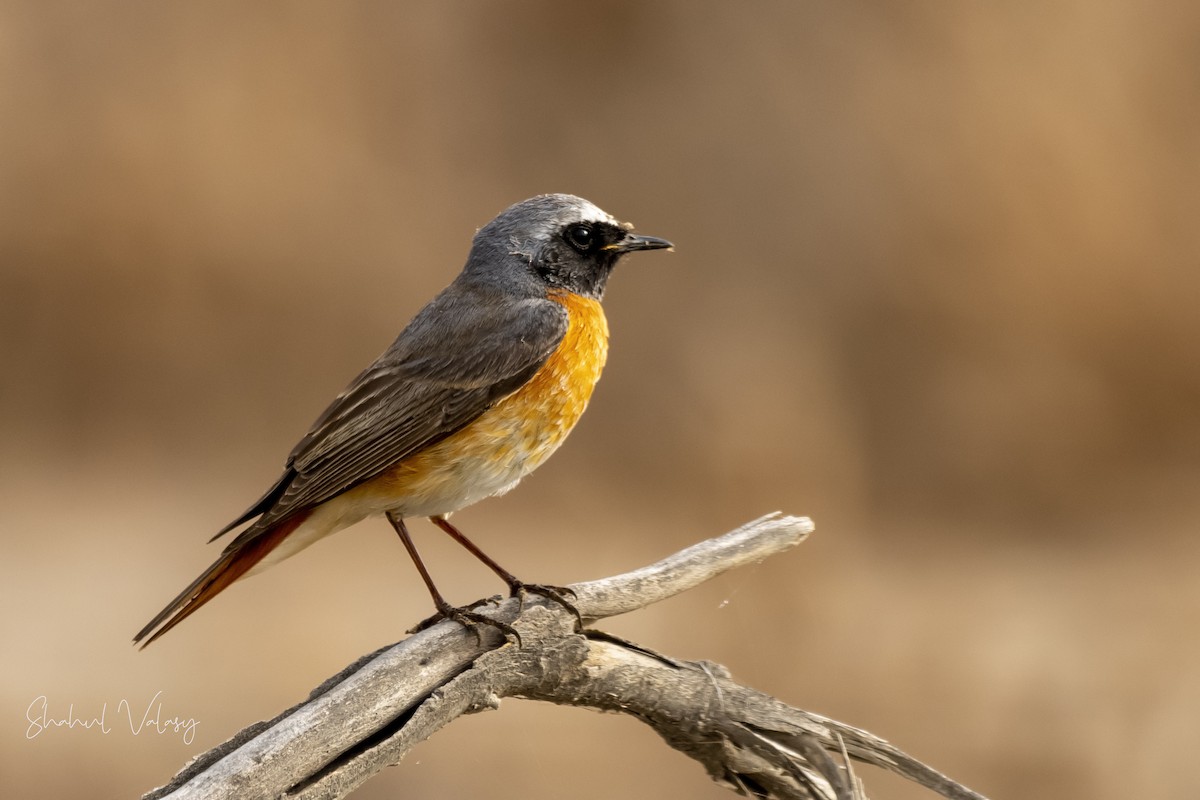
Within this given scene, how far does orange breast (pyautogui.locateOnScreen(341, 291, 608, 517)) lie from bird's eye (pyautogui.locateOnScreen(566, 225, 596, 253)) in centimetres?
38

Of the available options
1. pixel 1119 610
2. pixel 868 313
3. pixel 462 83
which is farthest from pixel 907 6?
pixel 1119 610

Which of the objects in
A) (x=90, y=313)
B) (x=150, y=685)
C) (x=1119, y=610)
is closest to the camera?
(x=150, y=685)

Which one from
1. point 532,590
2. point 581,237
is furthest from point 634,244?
point 532,590

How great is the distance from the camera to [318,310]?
9406 millimetres

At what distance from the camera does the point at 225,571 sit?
3.61 m

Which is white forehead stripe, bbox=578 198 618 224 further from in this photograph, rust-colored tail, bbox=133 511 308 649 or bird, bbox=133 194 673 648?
rust-colored tail, bbox=133 511 308 649

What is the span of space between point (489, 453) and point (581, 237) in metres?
0.87

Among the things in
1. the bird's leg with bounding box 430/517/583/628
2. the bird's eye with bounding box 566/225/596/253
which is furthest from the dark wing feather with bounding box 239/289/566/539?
the bird's leg with bounding box 430/517/583/628

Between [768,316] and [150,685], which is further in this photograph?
[768,316]

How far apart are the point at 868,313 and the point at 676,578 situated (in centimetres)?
643

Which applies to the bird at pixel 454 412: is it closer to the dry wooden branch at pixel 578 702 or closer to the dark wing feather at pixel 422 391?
the dark wing feather at pixel 422 391

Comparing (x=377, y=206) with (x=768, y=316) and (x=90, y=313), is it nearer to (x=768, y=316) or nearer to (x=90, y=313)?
(x=90, y=313)

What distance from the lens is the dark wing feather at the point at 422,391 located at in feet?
12.5

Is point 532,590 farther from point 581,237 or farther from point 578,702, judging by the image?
point 581,237
